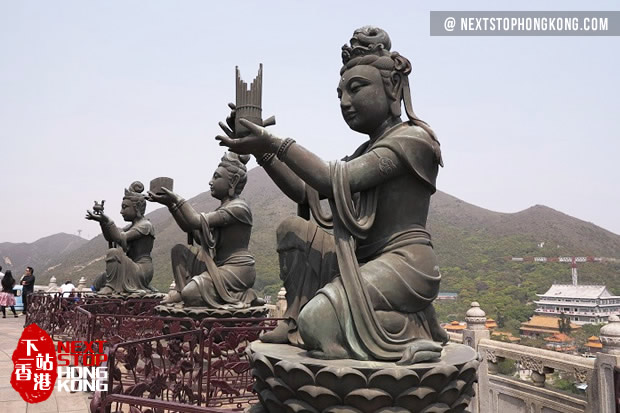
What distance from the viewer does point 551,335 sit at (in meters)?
16.4

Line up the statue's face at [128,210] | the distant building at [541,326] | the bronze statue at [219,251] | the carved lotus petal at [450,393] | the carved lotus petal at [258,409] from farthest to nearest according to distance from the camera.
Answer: the distant building at [541,326] < the statue's face at [128,210] < the bronze statue at [219,251] < the carved lotus petal at [258,409] < the carved lotus petal at [450,393]

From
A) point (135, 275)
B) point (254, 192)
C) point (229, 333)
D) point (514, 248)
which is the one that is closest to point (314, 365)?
point (229, 333)

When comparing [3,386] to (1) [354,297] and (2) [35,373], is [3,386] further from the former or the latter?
(1) [354,297]

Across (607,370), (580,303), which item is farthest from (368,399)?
(580,303)

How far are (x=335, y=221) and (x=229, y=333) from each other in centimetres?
343

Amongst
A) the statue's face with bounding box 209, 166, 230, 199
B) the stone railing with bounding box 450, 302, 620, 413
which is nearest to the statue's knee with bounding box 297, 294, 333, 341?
the stone railing with bounding box 450, 302, 620, 413

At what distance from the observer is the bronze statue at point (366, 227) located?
8.89ft

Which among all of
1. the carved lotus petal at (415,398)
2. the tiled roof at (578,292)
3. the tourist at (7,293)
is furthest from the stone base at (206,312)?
the tiled roof at (578,292)

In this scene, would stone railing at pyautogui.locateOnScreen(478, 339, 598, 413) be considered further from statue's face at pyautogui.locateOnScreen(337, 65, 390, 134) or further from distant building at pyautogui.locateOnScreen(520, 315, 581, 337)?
distant building at pyautogui.locateOnScreen(520, 315, 581, 337)

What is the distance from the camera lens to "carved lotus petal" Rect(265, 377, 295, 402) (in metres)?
2.56

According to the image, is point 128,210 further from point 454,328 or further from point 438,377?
point 438,377

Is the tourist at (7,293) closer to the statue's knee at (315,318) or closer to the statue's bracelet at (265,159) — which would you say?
the statue's bracelet at (265,159)

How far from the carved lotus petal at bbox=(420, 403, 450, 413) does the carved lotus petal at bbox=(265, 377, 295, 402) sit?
72 centimetres

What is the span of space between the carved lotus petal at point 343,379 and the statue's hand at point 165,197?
4.48 m
